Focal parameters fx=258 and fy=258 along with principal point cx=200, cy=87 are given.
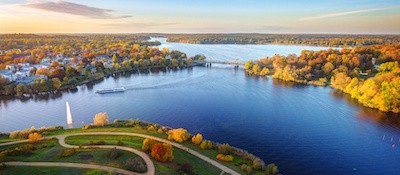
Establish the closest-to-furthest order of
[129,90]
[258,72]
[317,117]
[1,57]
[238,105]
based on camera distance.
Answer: [317,117] → [238,105] → [129,90] → [258,72] → [1,57]

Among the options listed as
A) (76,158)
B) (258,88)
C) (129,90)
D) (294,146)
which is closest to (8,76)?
(129,90)

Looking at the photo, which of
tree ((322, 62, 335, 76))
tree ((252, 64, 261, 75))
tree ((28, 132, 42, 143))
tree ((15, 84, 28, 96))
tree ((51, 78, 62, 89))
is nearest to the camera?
tree ((28, 132, 42, 143))

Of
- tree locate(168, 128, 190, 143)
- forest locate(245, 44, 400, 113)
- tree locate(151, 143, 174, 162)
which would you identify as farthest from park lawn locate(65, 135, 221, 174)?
forest locate(245, 44, 400, 113)

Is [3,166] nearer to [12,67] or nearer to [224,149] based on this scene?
[224,149]

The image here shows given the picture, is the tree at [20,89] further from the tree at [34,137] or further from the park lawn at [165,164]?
the park lawn at [165,164]

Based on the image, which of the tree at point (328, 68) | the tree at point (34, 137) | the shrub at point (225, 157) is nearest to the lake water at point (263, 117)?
the shrub at point (225, 157)

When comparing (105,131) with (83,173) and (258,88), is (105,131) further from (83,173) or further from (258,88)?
Result: (258,88)

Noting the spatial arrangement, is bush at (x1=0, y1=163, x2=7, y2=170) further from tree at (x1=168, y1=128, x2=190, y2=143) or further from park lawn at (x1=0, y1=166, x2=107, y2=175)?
tree at (x1=168, y1=128, x2=190, y2=143)
